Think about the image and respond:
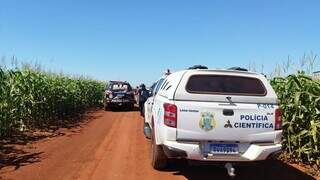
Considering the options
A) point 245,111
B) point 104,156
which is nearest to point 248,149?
point 245,111

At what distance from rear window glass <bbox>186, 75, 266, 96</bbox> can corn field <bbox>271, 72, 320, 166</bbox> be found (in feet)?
8.22

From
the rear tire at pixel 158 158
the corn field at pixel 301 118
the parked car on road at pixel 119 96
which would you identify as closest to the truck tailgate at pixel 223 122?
the rear tire at pixel 158 158

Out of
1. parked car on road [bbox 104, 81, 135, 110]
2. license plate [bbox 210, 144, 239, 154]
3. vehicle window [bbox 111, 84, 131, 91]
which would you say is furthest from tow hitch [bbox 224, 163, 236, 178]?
vehicle window [bbox 111, 84, 131, 91]

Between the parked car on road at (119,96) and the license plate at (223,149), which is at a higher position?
the parked car on road at (119,96)

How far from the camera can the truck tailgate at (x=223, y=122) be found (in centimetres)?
823

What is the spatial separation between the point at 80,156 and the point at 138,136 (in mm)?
4050

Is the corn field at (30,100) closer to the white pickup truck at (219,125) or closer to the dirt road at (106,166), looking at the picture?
the dirt road at (106,166)

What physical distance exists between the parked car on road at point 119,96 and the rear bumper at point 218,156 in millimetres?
20404

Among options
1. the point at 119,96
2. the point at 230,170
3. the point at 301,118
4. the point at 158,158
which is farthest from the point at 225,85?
the point at 119,96

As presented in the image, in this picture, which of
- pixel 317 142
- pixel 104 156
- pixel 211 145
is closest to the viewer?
pixel 211 145

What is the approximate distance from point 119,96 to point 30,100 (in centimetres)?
1213

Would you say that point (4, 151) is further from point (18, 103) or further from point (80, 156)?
point (18, 103)

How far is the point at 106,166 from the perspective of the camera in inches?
410

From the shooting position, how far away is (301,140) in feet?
37.3
